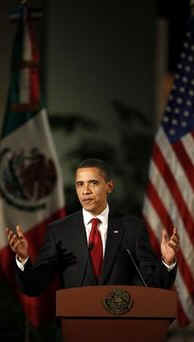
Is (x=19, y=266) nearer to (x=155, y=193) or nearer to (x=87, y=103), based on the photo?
(x=155, y=193)

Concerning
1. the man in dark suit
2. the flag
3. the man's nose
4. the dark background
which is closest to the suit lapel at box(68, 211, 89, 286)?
the man in dark suit

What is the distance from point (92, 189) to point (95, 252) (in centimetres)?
27

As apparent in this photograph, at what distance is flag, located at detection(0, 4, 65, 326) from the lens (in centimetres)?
415

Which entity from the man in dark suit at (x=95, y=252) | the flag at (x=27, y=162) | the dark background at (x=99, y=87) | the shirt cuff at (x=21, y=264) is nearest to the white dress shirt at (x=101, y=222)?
the man in dark suit at (x=95, y=252)

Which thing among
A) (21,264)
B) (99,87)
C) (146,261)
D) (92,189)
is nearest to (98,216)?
(92,189)

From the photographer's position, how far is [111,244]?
2.65 meters

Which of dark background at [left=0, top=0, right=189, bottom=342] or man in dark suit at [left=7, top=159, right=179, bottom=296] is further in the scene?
dark background at [left=0, top=0, right=189, bottom=342]

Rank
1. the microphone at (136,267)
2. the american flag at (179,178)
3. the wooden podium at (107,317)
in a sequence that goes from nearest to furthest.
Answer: the wooden podium at (107,317)
the microphone at (136,267)
the american flag at (179,178)

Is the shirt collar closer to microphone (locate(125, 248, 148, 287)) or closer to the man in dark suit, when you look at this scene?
the man in dark suit

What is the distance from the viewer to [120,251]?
264 cm

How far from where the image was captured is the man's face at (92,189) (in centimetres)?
263

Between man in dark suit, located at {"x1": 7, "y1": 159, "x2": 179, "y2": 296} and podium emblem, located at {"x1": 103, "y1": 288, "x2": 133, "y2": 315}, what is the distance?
204mm

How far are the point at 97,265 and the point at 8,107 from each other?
6.20 feet

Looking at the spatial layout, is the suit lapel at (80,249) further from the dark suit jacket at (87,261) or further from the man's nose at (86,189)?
the man's nose at (86,189)
